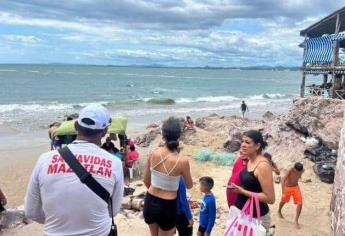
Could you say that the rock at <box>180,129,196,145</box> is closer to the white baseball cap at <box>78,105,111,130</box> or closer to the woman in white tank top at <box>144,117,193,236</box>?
the woman in white tank top at <box>144,117,193,236</box>

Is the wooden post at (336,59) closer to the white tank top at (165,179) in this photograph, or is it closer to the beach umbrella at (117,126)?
the beach umbrella at (117,126)

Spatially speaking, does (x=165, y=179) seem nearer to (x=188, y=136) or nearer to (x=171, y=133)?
(x=171, y=133)

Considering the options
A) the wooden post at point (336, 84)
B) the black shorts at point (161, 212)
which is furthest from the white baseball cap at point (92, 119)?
the wooden post at point (336, 84)

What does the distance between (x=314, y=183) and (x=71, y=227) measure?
816 centimetres

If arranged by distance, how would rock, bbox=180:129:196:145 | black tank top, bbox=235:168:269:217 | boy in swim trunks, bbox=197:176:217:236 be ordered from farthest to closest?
rock, bbox=180:129:196:145 < boy in swim trunks, bbox=197:176:217:236 < black tank top, bbox=235:168:269:217

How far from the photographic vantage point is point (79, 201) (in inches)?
103

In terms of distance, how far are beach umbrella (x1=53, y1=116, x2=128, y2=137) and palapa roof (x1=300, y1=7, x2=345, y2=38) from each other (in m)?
13.4

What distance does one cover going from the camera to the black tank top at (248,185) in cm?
408

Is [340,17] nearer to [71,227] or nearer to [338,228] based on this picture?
[338,228]

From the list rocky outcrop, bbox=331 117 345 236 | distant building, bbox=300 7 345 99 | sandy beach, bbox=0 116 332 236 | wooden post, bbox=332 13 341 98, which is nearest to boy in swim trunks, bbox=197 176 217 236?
sandy beach, bbox=0 116 332 236

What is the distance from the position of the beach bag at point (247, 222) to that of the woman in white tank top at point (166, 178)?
561 mm

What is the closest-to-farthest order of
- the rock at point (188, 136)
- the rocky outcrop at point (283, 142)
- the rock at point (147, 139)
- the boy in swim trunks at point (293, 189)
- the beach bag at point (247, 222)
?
the beach bag at point (247, 222), the boy in swim trunks at point (293, 189), the rocky outcrop at point (283, 142), the rock at point (188, 136), the rock at point (147, 139)

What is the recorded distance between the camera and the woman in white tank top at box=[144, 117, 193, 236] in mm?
4188

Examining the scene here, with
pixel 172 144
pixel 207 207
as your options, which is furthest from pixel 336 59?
pixel 172 144
